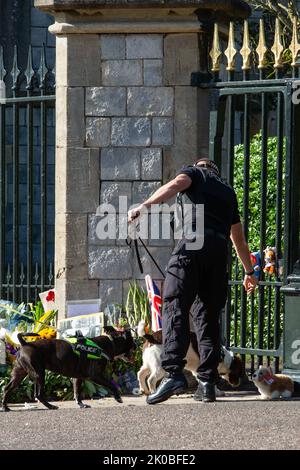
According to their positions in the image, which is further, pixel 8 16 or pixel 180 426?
pixel 8 16

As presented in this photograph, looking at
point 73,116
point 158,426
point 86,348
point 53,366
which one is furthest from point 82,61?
point 158,426

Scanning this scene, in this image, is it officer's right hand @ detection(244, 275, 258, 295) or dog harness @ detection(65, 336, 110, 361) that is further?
officer's right hand @ detection(244, 275, 258, 295)

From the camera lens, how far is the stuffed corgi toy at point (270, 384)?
891cm

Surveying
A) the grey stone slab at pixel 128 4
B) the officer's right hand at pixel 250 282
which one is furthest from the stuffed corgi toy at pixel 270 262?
the grey stone slab at pixel 128 4

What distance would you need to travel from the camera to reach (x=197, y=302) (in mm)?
8656

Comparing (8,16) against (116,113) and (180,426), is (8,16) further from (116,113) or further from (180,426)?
(180,426)

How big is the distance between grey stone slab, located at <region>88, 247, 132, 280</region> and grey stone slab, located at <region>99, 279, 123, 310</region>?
1.7 inches

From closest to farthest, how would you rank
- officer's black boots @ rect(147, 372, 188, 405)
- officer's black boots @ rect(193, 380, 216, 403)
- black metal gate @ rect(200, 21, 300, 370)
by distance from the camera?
officer's black boots @ rect(147, 372, 188, 405), officer's black boots @ rect(193, 380, 216, 403), black metal gate @ rect(200, 21, 300, 370)

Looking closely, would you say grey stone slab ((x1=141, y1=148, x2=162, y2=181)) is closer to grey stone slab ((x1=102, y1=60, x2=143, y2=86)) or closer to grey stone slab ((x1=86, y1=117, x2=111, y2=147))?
grey stone slab ((x1=86, y1=117, x2=111, y2=147))

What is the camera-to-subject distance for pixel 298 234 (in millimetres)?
9445

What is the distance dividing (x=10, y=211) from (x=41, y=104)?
26.5 ft

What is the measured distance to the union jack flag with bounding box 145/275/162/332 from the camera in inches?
372

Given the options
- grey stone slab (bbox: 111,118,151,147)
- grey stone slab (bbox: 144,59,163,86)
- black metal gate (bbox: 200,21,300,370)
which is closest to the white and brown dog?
black metal gate (bbox: 200,21,300,370)

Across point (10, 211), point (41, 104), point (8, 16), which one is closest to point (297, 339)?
point (41, 104)
